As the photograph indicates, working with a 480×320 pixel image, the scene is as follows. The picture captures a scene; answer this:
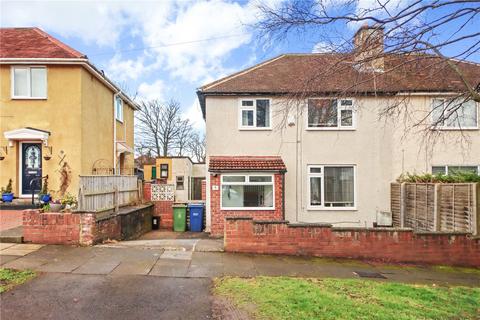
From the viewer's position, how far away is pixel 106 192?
10227 millimetres

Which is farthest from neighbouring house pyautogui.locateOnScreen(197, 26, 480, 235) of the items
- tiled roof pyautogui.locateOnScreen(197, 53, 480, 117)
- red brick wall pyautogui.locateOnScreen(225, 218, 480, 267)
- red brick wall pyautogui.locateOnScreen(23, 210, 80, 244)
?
tiled roof pyautogui.locateOnScreen(197, 53, 480, 117)

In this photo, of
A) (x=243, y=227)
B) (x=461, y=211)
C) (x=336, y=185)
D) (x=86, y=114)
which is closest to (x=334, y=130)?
(x=336, y=185)

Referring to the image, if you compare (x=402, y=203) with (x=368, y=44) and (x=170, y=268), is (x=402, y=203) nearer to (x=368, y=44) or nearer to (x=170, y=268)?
(x=170, y=268)

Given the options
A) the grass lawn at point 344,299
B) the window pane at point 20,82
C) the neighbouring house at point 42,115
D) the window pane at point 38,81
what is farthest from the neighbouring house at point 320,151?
the grass lawn at point 344,299

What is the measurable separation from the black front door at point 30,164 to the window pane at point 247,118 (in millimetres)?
7734

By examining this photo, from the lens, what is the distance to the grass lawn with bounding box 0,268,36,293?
522cm

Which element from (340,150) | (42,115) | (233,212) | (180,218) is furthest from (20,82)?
(340,150)

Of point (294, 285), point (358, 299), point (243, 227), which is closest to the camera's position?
point (358, 299)

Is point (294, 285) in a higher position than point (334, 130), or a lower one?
lower

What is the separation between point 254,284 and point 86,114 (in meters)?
10.6

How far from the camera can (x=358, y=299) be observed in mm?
5129

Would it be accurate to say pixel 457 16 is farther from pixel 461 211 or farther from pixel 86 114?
pixel 86 114

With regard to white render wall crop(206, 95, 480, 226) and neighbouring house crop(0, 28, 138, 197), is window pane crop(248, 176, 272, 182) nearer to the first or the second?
white render wall crop(206, 95, 480, 226)

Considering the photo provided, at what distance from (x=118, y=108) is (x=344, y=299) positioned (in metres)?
16.2
